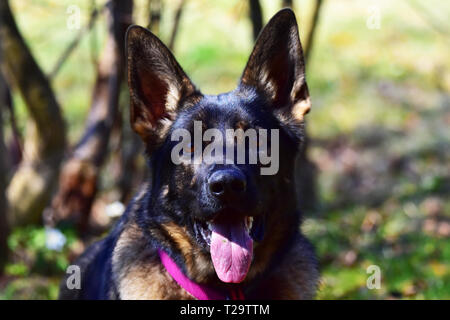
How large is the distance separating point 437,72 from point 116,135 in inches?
241

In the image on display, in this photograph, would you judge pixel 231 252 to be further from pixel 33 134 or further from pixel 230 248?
pixel 33 134

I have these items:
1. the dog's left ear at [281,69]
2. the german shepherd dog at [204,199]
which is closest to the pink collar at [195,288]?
the german shepherd dog at [204,199]

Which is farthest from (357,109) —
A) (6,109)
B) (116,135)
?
(6,109)

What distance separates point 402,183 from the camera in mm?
A: 9367

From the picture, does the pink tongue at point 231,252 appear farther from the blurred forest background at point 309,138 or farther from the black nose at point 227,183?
the blurred forest background at point 309,138

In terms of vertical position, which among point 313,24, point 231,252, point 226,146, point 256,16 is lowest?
point 231,252

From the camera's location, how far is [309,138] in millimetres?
8789

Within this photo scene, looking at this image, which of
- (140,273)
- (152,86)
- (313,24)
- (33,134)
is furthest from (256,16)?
(140,273)

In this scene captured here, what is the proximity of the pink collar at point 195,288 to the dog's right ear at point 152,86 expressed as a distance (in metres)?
0.79

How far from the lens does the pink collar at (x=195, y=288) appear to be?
3979 mm

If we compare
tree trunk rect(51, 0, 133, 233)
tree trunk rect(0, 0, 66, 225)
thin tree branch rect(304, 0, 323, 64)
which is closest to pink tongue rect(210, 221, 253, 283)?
tree trunk rect(51, 0, 133, 233)

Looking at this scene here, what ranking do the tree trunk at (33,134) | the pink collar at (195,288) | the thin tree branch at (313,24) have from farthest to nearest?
the thin tree branch at (313,24)
the tree trunk at (33,134)
the pink collar at (195,288)

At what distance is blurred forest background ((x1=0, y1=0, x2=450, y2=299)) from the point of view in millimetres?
6640

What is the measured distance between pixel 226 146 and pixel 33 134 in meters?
4.55
